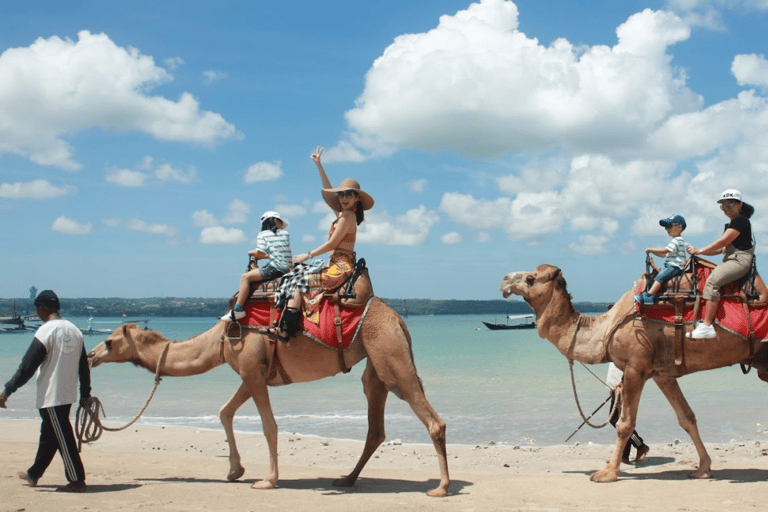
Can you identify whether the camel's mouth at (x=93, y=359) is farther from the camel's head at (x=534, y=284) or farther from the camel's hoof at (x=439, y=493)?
the camel's head at (x=534, y=284)

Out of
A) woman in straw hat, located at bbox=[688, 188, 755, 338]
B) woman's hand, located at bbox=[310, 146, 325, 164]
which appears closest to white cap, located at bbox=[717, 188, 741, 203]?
woman in straw hat, located at bbox=[688, 188, 755, 338]

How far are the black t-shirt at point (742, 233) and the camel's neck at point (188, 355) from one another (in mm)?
6266

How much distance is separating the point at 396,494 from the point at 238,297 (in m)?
2.86

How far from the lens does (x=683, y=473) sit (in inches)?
356

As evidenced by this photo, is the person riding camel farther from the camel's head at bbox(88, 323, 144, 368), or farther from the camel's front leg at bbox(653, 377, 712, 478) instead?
the camel's front leg at bbox(653, 377, 712, 478)

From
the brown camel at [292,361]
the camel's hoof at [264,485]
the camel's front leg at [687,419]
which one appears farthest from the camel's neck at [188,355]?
the camel's front leg at [687,419]

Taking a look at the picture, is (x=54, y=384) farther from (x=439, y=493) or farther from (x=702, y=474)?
(x=702, y=474)

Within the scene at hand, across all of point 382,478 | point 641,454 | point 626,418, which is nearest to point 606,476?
point 626,418

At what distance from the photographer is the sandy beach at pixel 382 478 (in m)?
7.04

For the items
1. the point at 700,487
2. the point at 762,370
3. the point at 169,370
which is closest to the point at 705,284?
the point at 762,370

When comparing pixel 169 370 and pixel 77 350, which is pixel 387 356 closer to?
pixel 169 370

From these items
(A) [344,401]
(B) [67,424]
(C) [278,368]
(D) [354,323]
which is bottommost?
(A) [344,401]

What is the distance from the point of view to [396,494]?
772 centimetres

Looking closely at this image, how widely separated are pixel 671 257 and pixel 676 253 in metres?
0.08
